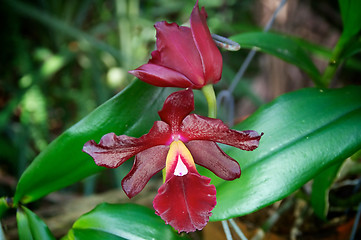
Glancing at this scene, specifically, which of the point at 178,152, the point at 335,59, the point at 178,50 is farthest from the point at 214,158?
A: the point at 335,59

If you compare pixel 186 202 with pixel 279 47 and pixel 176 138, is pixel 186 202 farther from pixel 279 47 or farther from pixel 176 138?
pixel 279 47

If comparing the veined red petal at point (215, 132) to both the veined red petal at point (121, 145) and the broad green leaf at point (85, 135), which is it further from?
the broad green leaf at point (85, 135)

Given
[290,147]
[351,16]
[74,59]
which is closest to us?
[290,147]

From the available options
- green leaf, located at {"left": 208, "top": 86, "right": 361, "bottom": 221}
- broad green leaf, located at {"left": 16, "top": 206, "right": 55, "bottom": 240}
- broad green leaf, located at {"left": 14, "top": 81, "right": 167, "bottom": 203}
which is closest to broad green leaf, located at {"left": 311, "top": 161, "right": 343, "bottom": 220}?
green leaf, located at {"left": 208, "top": 86, "right": 361, "bottom": 221}

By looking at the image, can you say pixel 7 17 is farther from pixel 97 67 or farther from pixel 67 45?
pixel 97 67

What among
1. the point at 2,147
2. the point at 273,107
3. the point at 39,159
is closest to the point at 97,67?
the point at 2,147
